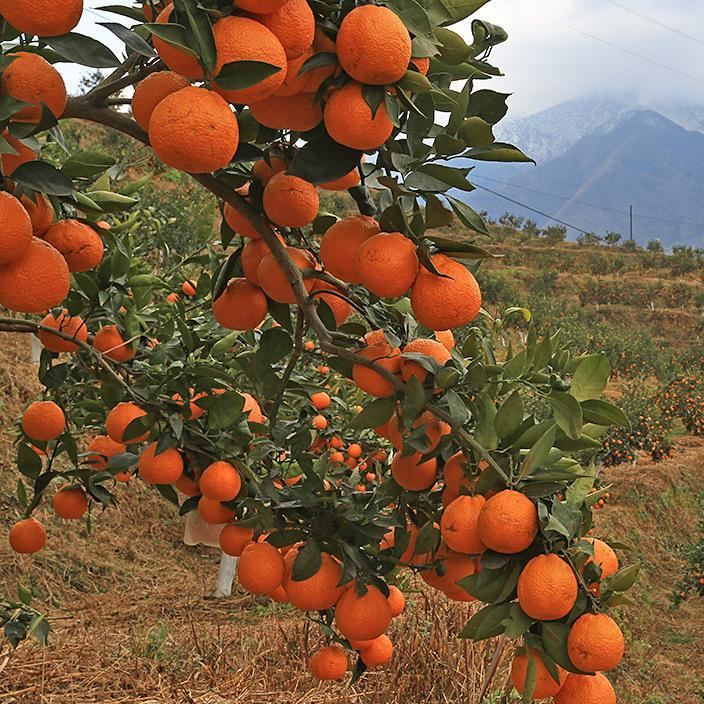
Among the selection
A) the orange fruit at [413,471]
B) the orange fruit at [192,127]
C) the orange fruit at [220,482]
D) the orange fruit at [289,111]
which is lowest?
the orange fruit at [220,482]

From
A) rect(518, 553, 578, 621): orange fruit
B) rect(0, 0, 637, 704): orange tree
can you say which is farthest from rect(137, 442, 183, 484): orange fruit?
rect(518, 553, 578, 621): orange fruit

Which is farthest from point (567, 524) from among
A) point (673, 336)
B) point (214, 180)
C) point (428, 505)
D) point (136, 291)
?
point (673, 336)

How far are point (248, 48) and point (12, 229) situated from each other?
0.93 feet

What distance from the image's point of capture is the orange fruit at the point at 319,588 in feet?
3.50

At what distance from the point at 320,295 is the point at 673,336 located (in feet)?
59.5

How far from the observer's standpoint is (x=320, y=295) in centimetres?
99

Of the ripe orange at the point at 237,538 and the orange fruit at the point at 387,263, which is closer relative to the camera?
the orange fruit at the point at 387,263

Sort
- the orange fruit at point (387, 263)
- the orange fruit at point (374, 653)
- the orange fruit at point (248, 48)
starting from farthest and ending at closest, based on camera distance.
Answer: the orange fruit at point (374, 653)
the orange fruit at point (387, 263)
the orange fruit at point (248, 48)

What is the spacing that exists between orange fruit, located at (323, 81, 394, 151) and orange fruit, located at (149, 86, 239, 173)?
96mm

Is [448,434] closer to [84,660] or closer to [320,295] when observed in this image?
[320,295]

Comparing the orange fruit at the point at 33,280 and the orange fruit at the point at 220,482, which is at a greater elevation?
the orange fruit at the point at 33,280

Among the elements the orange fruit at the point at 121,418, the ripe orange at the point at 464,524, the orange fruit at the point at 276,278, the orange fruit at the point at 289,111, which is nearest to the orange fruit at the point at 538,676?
the ripe orange at the point at 464,524

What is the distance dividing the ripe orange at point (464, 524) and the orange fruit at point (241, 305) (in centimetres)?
34

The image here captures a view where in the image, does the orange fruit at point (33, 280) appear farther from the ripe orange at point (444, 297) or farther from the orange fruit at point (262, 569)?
the orange fruit at point (262, 569)
